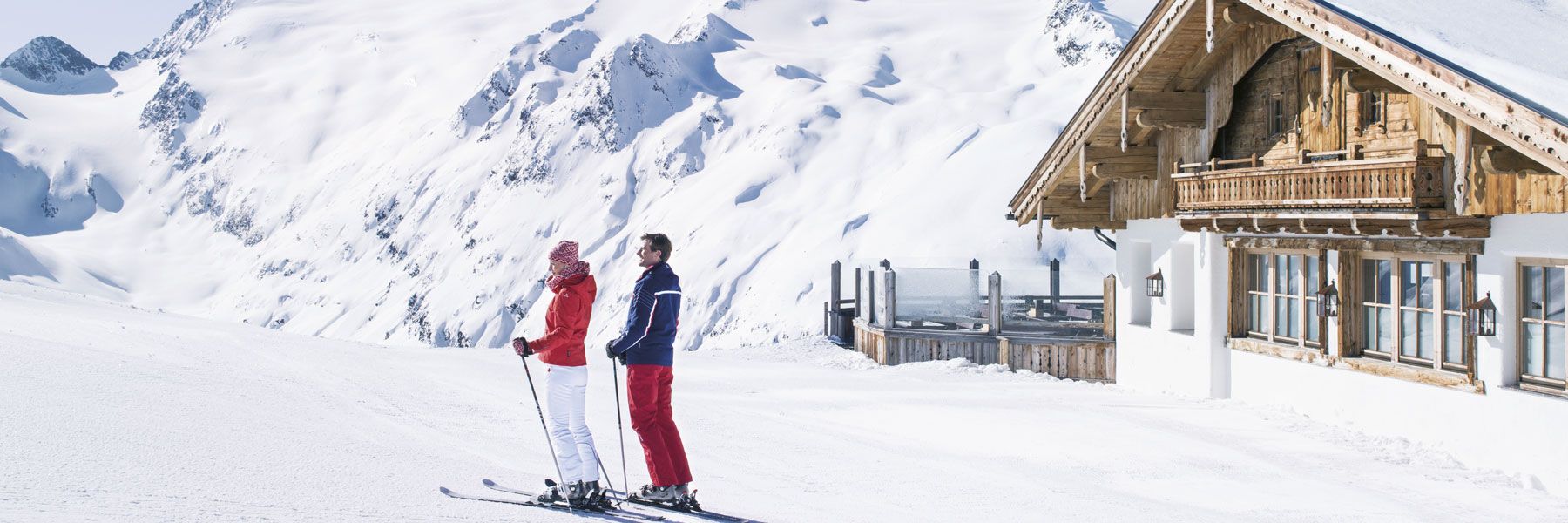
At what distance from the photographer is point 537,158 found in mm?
99750

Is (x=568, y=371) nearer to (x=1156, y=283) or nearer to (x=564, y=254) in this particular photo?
(x=564, y=254)

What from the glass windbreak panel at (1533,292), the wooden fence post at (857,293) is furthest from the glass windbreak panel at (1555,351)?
the wooden fence post at (857,293)

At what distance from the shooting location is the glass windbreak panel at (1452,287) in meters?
11.9

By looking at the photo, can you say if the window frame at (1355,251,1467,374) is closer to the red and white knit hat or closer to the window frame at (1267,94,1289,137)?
the window frame at (1267,94,1289,137)

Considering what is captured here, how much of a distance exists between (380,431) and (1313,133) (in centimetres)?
1053

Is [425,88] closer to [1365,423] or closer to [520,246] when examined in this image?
[520,246]

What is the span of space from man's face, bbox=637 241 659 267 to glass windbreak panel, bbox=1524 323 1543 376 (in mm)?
7905

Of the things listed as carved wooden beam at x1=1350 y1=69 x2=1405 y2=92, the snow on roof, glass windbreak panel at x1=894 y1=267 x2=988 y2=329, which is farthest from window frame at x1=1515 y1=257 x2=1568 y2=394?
glass windbreak panel at x1=894 y1=267 x2=988 y2=329

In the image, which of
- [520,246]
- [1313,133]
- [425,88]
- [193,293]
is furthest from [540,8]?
[1313,133]

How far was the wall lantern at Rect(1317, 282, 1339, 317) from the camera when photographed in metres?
13.4

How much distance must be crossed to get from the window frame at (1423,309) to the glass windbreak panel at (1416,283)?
0.04ft

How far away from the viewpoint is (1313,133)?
14.2m

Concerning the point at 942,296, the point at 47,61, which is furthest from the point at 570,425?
the point at 47,61

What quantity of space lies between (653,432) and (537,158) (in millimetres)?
A: 94485
